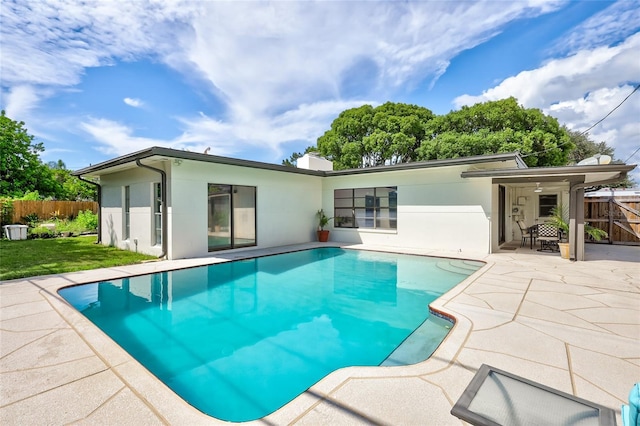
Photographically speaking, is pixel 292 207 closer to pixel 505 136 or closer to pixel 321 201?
pixel 321 201

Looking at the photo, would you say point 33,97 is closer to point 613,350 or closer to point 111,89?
point 111,89

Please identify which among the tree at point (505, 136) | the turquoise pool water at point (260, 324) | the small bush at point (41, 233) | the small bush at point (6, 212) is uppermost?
the tree at point (505, 136)

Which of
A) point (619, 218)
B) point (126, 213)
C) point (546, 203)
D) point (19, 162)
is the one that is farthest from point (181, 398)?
point (19, 162)

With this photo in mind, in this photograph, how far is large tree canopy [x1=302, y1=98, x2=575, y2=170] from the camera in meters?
19.8

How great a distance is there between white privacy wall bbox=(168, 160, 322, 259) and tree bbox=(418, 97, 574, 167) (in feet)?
39.7

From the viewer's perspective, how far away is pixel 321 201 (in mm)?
13555

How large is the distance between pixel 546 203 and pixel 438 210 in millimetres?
6201

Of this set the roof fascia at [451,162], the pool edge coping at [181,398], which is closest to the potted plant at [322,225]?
the roof fascia at [451,162]

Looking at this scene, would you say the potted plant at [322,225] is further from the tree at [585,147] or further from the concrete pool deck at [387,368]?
the tree at [585,147]

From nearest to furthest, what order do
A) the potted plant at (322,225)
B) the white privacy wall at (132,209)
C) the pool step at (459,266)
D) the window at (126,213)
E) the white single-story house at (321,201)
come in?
the pool step at (459,266) → the white single-story house at (321,201) → the white privacy wall at (132,209) → the window at (126,213) → the potted plant at (322,225)

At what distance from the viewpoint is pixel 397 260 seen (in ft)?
30.6

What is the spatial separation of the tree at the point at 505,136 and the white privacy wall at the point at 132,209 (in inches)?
722

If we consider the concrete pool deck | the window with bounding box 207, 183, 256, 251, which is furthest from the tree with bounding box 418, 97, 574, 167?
the concrete pool deck

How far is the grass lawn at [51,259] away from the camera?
6762mm
